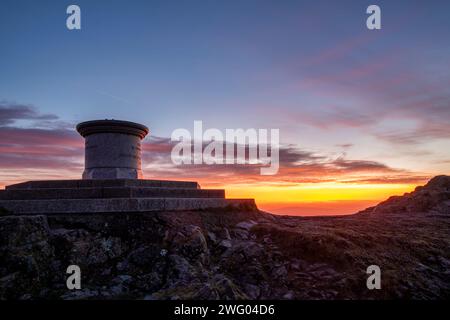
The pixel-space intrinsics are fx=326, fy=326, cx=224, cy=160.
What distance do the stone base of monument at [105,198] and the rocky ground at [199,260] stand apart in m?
0.31

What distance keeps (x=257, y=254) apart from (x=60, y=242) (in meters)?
4.49

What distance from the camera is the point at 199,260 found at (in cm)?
743

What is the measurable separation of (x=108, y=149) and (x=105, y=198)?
204 inches

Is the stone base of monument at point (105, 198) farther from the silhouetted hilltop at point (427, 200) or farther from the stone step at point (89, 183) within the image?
the silhouetted hilltop at point (427, 200)

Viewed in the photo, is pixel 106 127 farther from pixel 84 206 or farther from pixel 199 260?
pixel 199 260

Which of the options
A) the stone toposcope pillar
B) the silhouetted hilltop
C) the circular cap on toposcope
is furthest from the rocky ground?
the silhouetted hilltop

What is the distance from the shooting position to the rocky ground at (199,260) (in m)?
6.30

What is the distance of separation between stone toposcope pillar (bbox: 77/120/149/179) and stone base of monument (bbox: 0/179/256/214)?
8.02ft

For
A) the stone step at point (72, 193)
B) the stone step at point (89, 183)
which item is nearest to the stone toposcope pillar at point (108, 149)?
the stone step at point (89, 183)

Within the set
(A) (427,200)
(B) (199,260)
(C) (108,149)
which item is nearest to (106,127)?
(C) (108,149)

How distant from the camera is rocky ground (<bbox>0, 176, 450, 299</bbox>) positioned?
20.7ft

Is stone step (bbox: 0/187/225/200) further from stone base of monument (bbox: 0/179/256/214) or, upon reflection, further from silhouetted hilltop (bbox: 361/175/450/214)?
silhouetted hilltop (bbox: 361/175/450/214)

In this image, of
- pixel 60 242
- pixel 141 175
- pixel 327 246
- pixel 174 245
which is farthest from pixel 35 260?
pixel 141 175
